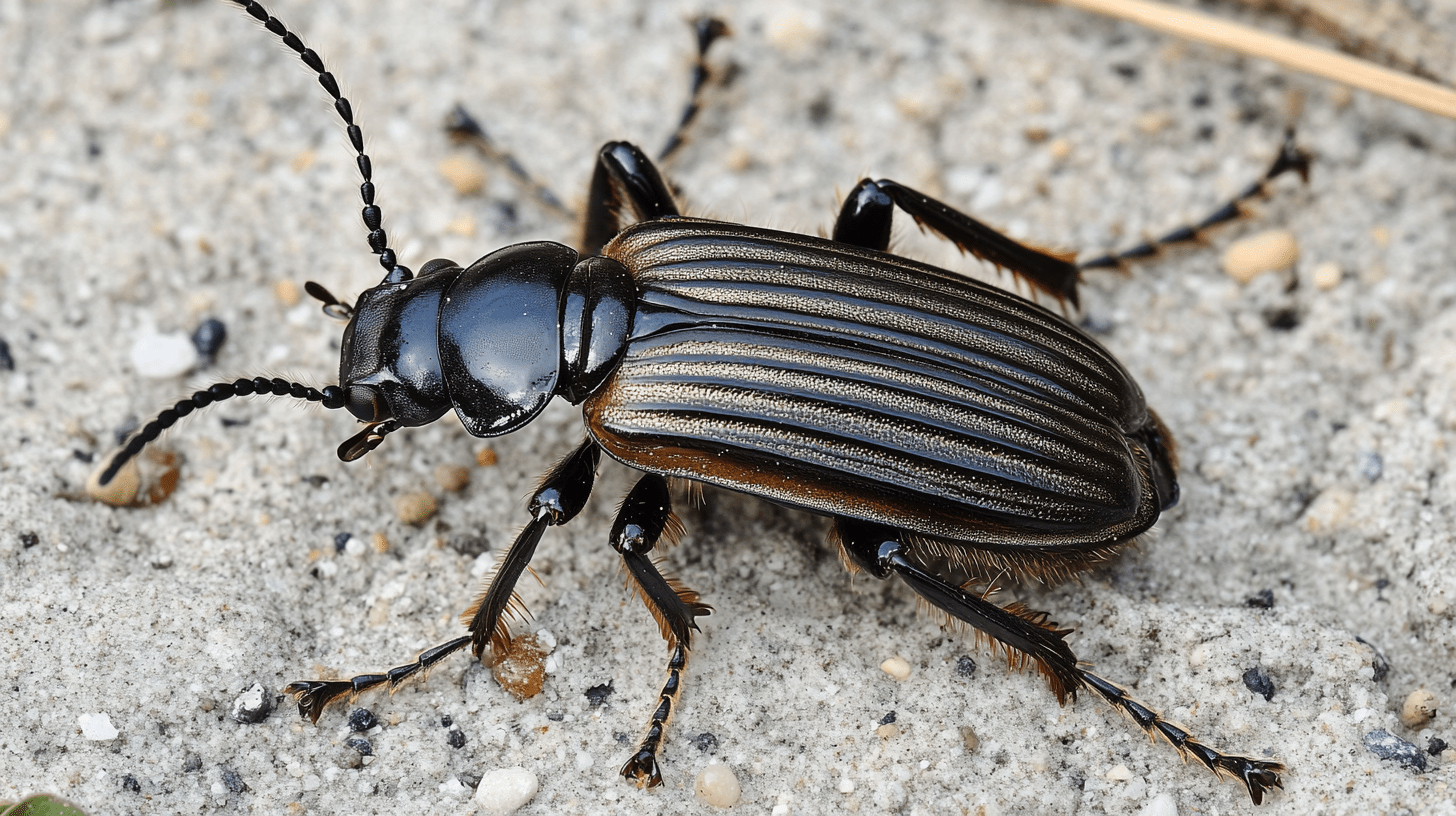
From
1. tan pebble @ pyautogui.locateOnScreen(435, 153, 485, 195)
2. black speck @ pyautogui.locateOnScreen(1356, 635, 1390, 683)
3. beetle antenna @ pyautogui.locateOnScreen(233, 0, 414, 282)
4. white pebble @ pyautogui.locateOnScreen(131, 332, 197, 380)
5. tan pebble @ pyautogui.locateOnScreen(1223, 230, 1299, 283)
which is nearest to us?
black speck @ pyautogui.locateOnScreen(1356, 635, 1390, 683)

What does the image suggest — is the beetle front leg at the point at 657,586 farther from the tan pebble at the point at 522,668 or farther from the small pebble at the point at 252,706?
the small pebble at the point at 252,706

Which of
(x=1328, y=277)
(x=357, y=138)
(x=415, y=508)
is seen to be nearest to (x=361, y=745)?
(x=415, y=508)

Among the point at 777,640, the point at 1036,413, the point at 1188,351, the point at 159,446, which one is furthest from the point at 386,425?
the point at 1188,351

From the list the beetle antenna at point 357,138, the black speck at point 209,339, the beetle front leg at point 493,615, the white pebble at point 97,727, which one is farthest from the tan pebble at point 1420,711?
the black speck at point 209,339

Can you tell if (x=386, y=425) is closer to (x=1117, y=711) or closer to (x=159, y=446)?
(x=159, y=446)

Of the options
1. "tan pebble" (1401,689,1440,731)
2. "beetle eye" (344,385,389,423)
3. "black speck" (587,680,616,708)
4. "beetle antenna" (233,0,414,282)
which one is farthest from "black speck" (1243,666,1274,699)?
"beetle antenna" (233,0,414,282)

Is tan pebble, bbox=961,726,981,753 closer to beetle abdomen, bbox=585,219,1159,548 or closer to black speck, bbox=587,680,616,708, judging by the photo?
beetle abdomen, bbox=585,219,1159,548

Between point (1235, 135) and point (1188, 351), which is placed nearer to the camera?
point (1188, 351)

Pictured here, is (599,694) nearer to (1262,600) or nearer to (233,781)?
(233,781)
